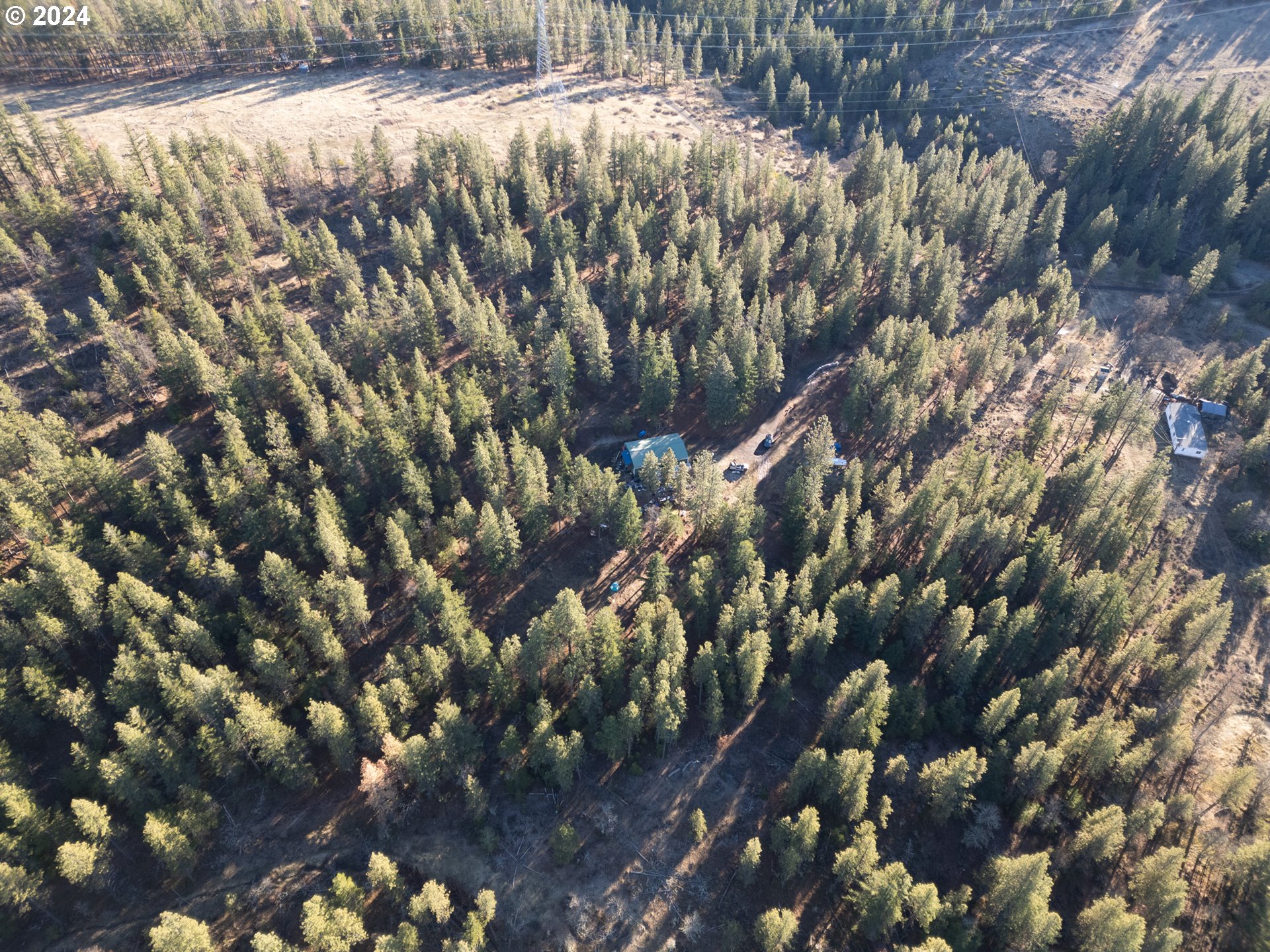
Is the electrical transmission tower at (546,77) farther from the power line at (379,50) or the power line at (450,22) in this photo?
the power line at (450,22)

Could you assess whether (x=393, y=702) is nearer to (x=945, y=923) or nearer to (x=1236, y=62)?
(x=945, y=923)

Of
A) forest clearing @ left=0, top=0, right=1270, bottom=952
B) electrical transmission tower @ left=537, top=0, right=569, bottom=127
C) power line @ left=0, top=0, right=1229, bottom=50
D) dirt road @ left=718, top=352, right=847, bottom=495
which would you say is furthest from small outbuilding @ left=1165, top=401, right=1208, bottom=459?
electrical transmission tower @ left=537, top=0, right=569, bottom=127

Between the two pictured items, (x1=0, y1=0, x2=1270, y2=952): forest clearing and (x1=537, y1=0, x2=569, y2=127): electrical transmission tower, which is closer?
(x1=0, y1=0, x2=1270, y2=952): forest clearing

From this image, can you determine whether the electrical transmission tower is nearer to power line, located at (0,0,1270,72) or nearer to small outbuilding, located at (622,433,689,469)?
power line, located at (0,0,1270,72)

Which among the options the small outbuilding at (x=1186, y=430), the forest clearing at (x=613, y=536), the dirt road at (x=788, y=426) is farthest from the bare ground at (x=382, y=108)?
the small outbuilding at (x=1186, y=430)

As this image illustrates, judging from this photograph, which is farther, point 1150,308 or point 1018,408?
point 1150,308

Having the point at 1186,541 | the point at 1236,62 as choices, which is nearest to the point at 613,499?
the point at 1186,541

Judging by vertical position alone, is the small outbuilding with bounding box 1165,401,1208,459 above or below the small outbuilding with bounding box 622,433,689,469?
below
